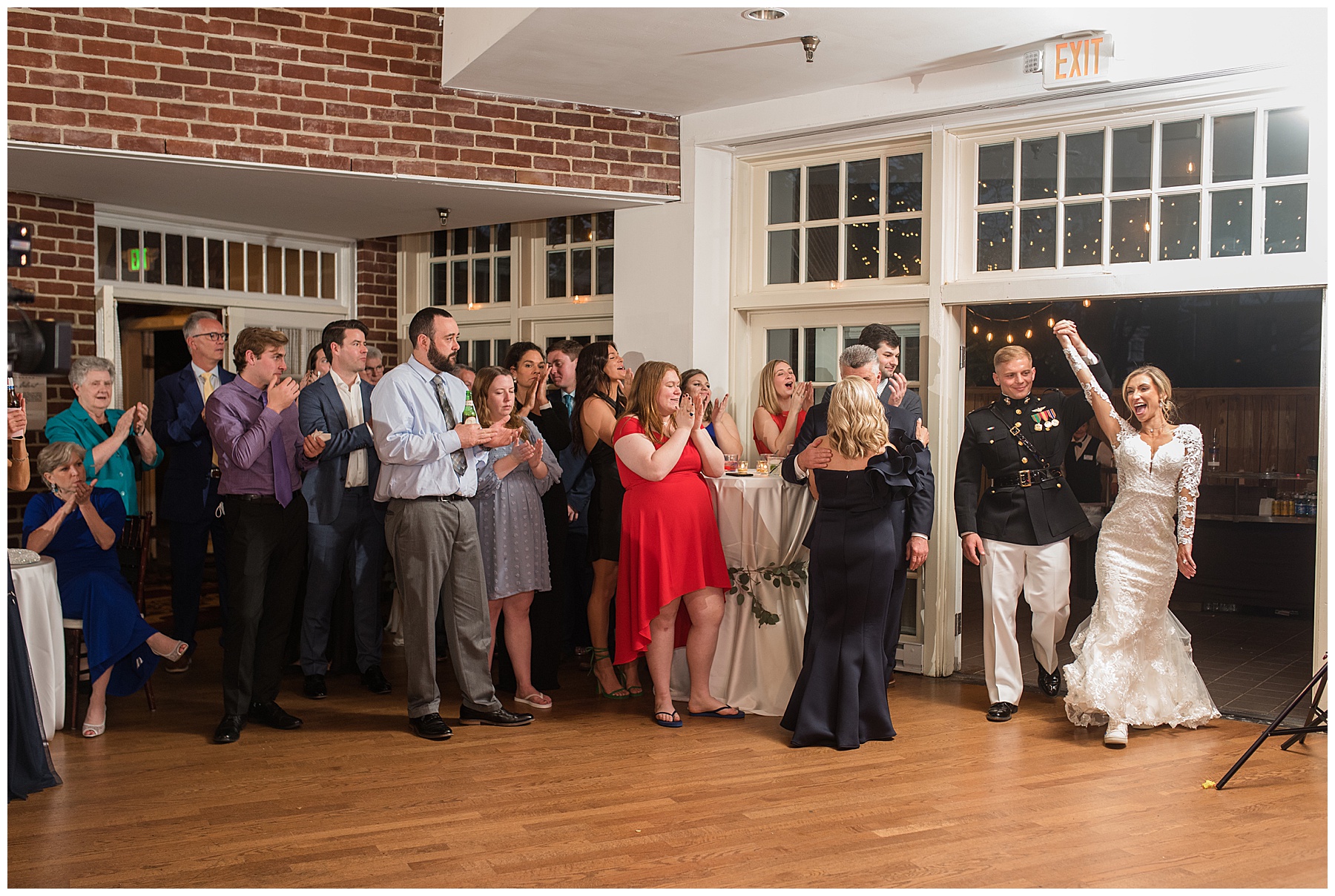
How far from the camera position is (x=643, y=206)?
6617mm

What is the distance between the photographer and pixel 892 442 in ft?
15.8

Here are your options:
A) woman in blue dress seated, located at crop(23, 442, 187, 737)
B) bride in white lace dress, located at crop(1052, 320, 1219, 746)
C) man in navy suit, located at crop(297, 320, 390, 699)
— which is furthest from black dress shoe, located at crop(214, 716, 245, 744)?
bride in white lace dress, located at crop(1052, 320, 1219, 746)

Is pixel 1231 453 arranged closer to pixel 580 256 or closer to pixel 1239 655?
pixel 1239 655

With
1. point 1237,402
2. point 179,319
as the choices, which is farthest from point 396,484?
point 1237,402

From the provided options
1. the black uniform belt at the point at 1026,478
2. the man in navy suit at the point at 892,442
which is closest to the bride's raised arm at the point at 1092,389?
the black uniform belt at the point at 1026,478

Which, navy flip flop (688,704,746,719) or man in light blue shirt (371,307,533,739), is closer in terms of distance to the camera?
man in light blue shirt (371,307,533,739)

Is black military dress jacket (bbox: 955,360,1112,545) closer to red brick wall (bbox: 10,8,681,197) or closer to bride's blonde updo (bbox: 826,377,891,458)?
bride's blonde updo (bbox: 826,377,891,458)

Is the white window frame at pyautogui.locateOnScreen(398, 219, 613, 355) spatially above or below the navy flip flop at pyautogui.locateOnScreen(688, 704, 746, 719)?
above

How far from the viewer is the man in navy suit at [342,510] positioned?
5230 mm

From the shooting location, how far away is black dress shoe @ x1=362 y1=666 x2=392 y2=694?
217 inches

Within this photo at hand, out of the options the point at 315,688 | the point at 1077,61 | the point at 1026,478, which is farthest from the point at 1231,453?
the point at 315,688

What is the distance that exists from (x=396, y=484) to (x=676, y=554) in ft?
3.91

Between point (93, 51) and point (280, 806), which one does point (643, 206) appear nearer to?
point (93, 51)

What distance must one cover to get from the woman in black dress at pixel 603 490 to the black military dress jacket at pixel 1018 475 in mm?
1606
